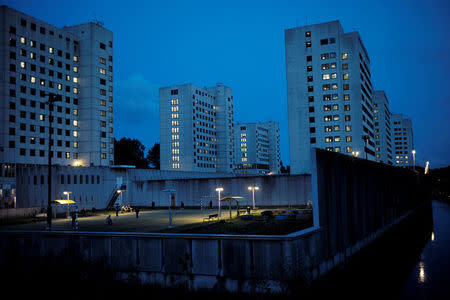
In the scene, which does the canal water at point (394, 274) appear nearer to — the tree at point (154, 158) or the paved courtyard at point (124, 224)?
the paved courtyard at point (124, 224)

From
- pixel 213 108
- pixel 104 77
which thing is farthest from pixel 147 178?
pixel 213 108

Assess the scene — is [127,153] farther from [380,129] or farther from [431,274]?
[431,274]

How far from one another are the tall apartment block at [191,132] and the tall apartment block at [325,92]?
58.0 meters

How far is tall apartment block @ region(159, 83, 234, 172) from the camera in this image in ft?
494

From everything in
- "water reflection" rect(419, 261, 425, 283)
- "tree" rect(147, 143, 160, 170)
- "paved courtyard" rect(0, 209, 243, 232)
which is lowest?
"water reflection" rect(419, 261, 425, 283)

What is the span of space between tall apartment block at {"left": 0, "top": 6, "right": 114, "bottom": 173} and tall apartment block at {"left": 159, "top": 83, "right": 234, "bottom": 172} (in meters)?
53.0

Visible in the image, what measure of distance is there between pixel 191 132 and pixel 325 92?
6566 centimetres

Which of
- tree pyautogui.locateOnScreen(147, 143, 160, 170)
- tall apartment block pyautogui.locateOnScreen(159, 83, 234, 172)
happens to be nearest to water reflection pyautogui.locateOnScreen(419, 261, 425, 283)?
tall apartment block pyautogui.locateOnScreen(159, 83, 234, 172)

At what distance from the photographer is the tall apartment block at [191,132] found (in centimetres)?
15050

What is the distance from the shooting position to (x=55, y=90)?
91688mm

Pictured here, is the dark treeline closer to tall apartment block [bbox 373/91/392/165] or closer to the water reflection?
tall apartment block [bbox 373/91/392/165]

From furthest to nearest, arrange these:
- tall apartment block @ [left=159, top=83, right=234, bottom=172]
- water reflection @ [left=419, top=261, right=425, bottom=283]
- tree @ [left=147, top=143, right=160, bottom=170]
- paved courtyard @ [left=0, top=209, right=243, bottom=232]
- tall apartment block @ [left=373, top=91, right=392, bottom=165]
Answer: tree @ [left=147, top=143, right=160, bottom=170]
tall apartment block @ [left=373, top=91, right=392, bottom=165]
tall apartment block @ [left=159, top=83, right=234, bottom=172]
paved courtyard @ [left=0, top=209, right=243, bottom=232]
water reflection @ [left=419, top=261, right=425, bottom=283]

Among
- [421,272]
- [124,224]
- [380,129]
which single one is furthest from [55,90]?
[380,129]

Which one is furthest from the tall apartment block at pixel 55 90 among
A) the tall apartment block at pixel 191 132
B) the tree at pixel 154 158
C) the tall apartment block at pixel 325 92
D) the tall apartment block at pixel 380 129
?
the tall apartment block at pixel 380 129
